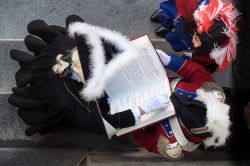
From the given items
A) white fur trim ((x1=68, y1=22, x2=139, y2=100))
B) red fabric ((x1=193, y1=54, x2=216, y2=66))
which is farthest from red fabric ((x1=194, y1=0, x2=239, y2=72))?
white fur trim ((x1=68, y1=22, x2=139, y2=100))

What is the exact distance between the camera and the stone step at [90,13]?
2295 mm

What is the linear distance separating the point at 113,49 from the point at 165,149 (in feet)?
1.69

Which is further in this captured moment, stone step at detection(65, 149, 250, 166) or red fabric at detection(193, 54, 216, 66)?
stone step at detection(65, 149, 250, 166)

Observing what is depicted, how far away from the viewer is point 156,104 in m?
1.72

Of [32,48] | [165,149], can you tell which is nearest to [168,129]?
[165,149]

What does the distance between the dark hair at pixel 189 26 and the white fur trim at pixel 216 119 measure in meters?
0.30

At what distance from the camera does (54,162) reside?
6.79 feet

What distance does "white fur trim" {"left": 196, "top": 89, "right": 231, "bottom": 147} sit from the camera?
1.65 metres

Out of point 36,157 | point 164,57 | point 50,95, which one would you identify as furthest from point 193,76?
point 36,157

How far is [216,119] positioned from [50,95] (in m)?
0.69

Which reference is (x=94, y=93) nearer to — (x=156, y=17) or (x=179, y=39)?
(x=179, y=39)

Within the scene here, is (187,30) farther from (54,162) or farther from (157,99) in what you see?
(54,162)

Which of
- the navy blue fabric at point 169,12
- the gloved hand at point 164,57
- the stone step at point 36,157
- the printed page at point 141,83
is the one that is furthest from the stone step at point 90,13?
the stone step at point 36,157

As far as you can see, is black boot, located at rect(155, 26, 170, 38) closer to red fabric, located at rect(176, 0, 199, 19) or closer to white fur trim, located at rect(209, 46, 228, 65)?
red fabric, located at rect(176, 0, 199, 19)
